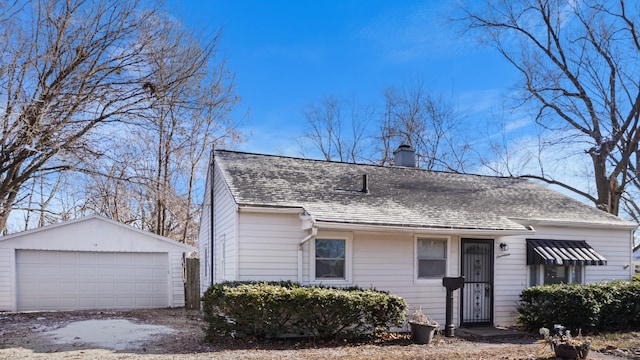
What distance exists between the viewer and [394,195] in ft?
39.2

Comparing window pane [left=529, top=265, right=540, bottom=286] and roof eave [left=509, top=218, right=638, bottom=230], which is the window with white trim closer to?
roof eave [left=509, top=218, right=638, bottom=230]

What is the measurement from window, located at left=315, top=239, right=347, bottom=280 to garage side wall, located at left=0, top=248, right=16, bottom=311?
9.99 metres

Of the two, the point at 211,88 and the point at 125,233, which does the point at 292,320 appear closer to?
the point at 125,233

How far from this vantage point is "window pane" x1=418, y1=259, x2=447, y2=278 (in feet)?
35.6

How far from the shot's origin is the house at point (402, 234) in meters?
9.78

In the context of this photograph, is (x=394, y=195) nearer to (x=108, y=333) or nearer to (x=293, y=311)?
(x=293, y=311)

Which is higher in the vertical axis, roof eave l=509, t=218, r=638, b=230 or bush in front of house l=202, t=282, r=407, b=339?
roof eave l=509, t=218, r=638, b=230

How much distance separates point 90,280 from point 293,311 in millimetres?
9332

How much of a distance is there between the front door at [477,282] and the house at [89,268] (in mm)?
9165

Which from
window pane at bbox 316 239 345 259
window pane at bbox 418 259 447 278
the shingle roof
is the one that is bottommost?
window pane at bbox 418 259 447 278

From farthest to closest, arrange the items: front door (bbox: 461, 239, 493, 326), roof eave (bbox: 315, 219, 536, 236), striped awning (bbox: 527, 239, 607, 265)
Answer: striped awning (bbox: 527, 239, 607, 265), front door (bbox: 461, 239, 493, 326), roof eave (bbox: 315, 219, 536, 236)

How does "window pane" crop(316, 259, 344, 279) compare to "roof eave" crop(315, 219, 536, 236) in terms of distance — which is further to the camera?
"window pane" crop(316, 259, 344, 279)

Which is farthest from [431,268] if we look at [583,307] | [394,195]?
[583,307]

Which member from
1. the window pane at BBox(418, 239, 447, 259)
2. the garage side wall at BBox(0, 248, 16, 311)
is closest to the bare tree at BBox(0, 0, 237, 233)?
the garage side wall at BBox(0, 248, 16, 311)
